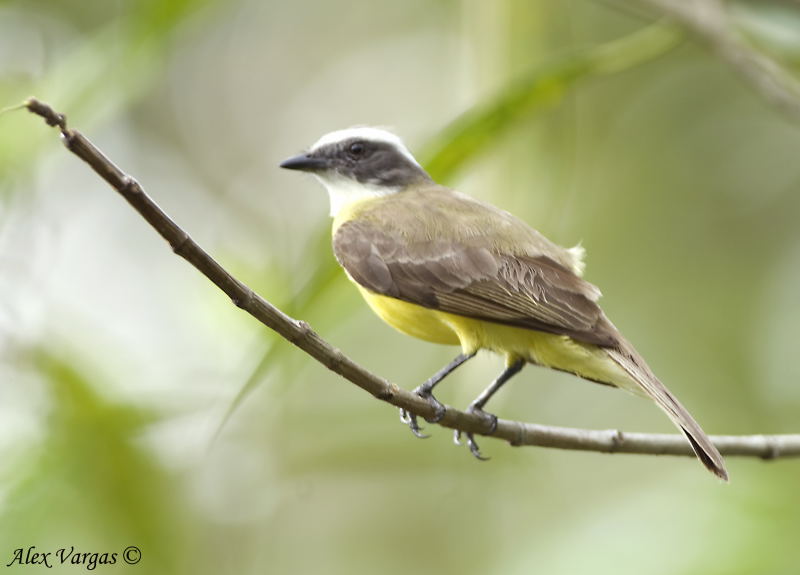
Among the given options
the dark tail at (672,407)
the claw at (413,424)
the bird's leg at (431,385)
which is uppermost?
the dark tail at (672,407)

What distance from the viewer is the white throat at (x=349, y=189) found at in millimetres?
4441

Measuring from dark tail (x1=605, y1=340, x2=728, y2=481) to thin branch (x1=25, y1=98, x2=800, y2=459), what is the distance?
13 cm

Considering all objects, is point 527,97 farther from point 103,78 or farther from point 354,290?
point 103,78

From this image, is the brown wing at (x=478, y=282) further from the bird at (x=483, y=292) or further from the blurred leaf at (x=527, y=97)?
the blurred leaf at (x=527, y=97)

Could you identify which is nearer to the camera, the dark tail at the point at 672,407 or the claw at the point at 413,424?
the dark tail at the point at 672,407

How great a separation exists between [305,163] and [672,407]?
200 centimetres

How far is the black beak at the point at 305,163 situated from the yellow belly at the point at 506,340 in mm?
944

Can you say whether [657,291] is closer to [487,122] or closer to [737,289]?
[737,289]

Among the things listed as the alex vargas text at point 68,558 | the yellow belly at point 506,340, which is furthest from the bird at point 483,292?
the alex vargas text at point 68,558

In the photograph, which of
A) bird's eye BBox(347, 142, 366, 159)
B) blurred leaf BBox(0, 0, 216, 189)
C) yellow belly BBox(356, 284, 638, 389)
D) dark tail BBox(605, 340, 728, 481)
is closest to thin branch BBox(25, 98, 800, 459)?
dark tail BBox(605, 340, 728, 481)

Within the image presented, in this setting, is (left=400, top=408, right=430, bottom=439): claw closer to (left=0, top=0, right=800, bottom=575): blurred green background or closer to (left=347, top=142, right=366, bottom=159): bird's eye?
Result: (left=0, top=0, right=800, bottom=575): blurred green background

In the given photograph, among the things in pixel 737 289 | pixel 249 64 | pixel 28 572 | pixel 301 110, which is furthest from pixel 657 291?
pixel 28 572

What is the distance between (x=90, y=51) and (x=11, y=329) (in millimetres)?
923

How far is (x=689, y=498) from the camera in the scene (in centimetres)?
330
